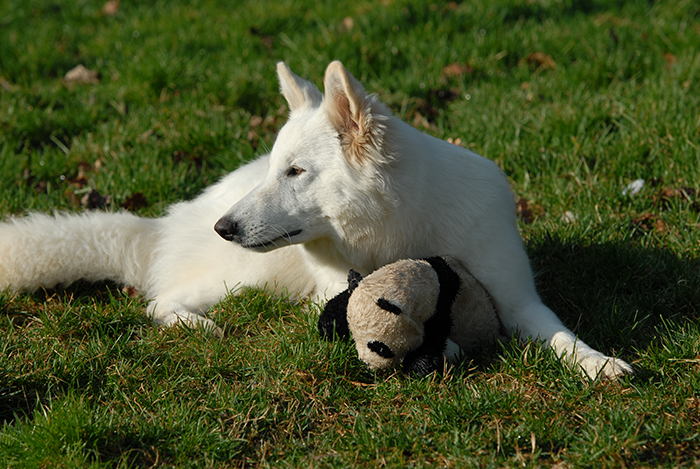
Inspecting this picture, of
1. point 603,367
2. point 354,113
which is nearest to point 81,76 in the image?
point 354,113

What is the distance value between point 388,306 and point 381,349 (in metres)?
0.23

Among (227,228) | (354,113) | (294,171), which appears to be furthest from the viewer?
(294,171)

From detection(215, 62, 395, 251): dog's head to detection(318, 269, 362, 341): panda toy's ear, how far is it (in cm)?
26

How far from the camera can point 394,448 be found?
7.36 ft

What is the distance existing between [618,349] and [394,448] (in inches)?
48.7

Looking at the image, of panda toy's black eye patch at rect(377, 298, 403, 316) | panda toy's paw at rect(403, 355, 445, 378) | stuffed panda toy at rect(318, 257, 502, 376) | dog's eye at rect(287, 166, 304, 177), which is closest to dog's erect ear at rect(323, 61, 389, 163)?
dog's eye at rect(287, 166, 304, 177)

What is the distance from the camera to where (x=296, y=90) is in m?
3.15

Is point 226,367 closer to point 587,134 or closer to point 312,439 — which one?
point 312,439

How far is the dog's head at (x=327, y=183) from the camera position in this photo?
8.61 ft

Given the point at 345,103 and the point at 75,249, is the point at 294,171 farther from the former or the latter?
the point at 75,249

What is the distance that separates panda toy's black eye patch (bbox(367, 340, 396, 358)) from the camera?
2482 millimetres

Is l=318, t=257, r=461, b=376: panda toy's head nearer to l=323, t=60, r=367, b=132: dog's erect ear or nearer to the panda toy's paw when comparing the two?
the panda toy's paw

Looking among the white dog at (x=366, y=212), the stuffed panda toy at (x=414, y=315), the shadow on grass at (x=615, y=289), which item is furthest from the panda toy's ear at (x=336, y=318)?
the shadow on grass at (x=615, y=289)

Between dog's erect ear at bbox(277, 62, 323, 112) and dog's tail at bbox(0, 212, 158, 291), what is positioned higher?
dog's erect ear at bbox(277, 62, 323, 112)
